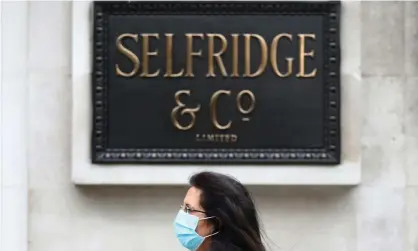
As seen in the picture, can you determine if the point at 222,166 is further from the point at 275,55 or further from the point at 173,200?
the point at 275,55

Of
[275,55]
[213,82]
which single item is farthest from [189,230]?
[275,55]

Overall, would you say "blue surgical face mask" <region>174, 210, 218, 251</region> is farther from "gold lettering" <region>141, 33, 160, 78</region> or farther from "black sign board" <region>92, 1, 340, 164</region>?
"gold lettering" <region>141, 33, 160, 78</region>

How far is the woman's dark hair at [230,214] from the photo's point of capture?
11.6 feet

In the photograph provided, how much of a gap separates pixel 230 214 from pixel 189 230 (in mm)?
243

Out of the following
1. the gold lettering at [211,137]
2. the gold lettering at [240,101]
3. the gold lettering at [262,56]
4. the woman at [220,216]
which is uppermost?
the gold lettering at [262,56]

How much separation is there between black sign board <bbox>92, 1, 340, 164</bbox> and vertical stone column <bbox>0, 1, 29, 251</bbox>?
0.51 metres

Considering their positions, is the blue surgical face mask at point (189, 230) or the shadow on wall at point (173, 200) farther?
the shadow on wall at point (173, 200)

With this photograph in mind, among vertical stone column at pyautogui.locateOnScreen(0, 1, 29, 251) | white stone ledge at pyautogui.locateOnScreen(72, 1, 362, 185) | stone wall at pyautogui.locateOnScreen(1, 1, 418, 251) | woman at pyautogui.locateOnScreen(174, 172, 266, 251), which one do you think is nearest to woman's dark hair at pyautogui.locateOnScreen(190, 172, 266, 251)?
woman at pyautogui.locateOnScreen(174, 172, 266, 251)

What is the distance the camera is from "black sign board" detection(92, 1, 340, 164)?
241 inches

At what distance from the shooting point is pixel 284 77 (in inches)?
242

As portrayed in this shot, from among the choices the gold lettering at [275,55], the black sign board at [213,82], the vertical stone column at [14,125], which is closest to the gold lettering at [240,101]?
the black sign board at [213,82]

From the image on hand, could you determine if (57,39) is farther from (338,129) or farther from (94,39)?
(338,129)

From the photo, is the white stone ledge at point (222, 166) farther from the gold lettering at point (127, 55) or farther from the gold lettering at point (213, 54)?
the gold lettering at point (213, 54)

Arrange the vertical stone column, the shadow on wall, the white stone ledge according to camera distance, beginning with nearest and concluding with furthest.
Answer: the vertical stone column
the white stone ledge
the shadow on wall
